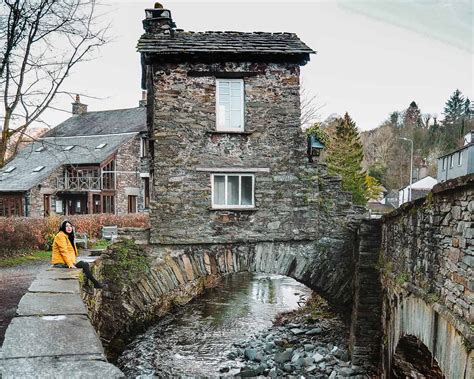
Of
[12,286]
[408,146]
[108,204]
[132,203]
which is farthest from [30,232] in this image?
[408,146]

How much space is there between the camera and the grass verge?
1416 centimetres

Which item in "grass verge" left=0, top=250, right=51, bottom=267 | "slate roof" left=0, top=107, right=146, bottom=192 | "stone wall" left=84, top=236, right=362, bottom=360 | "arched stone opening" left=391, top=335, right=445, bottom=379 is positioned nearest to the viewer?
"arched stone opening" left=391, top=335, right=445, bottom=379

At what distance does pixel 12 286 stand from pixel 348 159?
2951 centimetres

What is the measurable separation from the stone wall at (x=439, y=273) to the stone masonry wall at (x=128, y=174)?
25.0 m

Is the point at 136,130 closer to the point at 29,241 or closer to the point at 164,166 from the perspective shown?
the point at 29,241

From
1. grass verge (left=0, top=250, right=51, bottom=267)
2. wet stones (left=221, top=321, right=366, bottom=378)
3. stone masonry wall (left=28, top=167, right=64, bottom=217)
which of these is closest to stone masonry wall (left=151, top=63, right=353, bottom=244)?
wet stones (left=221, top=321, right=366, bottom=378)

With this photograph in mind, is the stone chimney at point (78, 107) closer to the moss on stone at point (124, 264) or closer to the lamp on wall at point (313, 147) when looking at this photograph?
the moss on stone at point (124, 264)

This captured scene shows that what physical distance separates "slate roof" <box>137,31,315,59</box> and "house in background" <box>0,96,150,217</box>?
733 inches

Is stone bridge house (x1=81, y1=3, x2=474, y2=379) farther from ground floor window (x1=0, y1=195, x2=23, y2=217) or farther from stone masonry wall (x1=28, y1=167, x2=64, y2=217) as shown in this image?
ground floor window (x1=0, y1=195, x2=23, y2=217)

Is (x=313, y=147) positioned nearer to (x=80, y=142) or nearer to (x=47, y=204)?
(x=47, y=204)

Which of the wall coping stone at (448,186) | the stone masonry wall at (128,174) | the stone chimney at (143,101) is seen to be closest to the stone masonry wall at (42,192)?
the stone masonry wall at (128,174)

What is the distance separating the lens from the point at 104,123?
3600 centimetres

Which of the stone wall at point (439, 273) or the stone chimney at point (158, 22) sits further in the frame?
the stone chimney at point (158, 22)

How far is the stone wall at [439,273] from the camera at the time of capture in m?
5.13
